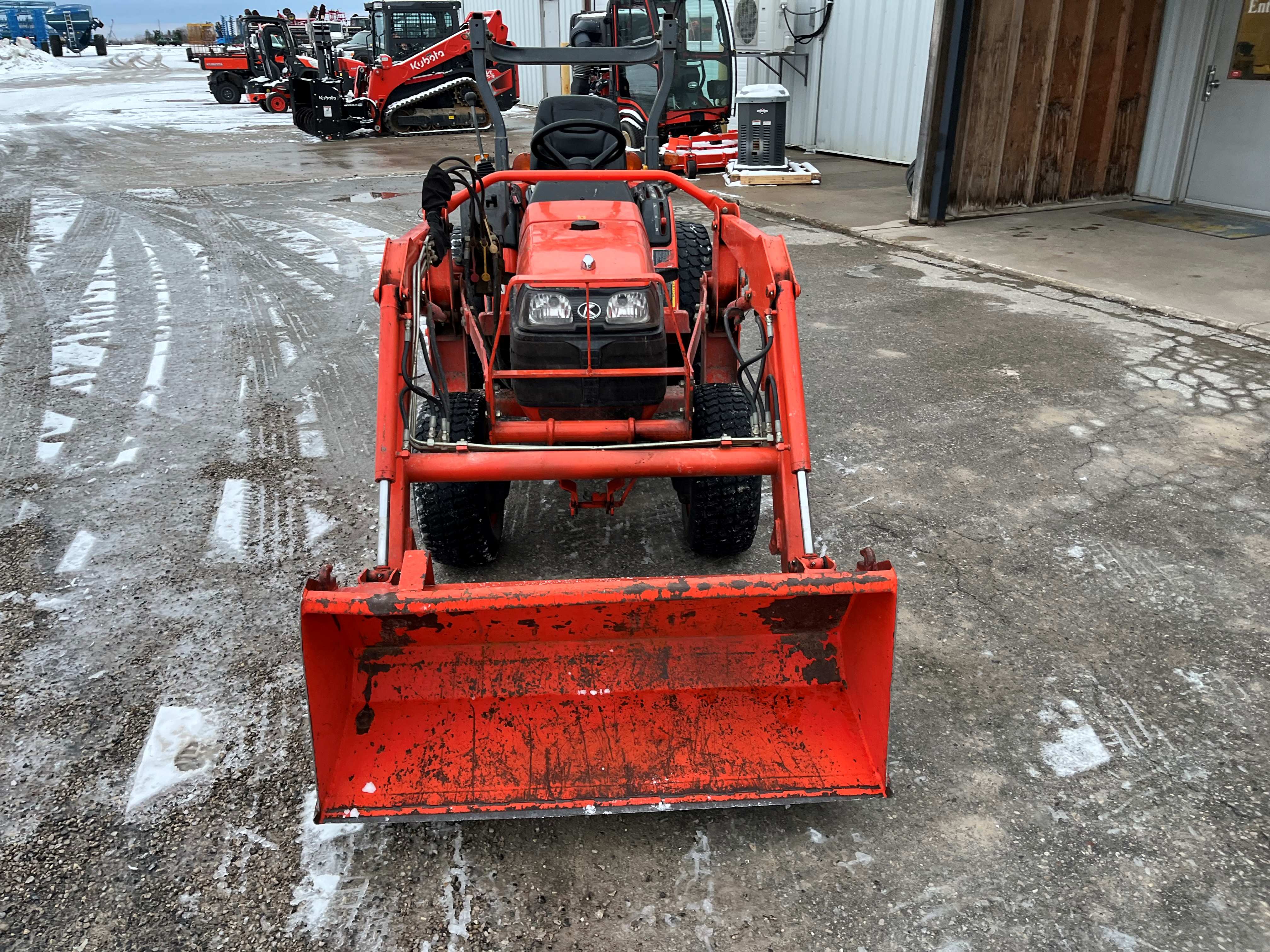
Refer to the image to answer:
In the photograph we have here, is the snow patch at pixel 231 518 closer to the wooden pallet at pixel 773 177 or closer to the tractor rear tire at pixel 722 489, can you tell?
the tractor rear tire at pixel 722 489

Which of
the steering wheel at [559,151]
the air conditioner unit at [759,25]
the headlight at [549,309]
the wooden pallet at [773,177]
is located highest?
the air conditioner unit at [759,25]

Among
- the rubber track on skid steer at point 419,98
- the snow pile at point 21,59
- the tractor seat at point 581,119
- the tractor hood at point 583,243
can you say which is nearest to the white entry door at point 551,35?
the rubber track on skid steer at point 419,98

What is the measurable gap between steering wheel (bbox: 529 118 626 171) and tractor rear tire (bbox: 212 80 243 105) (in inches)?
968

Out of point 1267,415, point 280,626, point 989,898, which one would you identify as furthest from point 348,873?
point 1267,415

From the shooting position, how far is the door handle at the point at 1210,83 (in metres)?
9.07

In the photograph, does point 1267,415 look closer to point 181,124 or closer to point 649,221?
point 649,221

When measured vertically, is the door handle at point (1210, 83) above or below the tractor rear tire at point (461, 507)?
above

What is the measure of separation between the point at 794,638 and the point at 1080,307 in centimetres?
513

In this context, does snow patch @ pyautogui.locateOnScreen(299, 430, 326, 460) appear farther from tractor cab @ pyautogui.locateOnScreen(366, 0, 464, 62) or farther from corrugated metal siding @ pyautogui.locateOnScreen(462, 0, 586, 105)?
corrugated metal siding @ pyautogui.locateOnScreen(462, 0, 586, 105)

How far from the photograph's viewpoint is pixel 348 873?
2.24 m

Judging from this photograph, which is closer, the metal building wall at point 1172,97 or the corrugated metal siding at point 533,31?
the metal building wall at point 1172,97

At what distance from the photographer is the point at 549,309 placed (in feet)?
10.0

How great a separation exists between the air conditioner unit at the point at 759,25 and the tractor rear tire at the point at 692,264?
9745 millimetres

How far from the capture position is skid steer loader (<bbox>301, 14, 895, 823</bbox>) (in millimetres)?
2316
